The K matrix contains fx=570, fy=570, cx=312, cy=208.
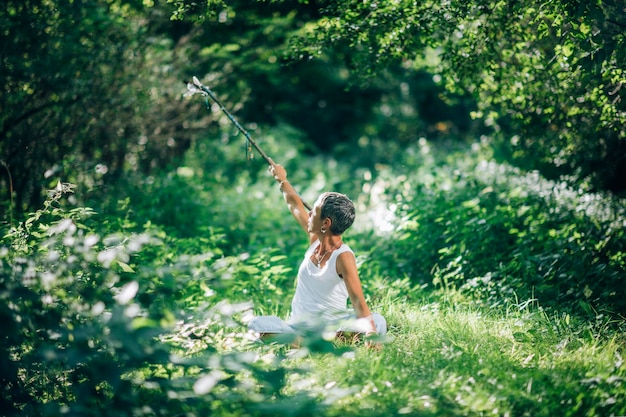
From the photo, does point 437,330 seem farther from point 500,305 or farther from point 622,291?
point 622,291

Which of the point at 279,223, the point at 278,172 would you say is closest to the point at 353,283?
the point at 278,172

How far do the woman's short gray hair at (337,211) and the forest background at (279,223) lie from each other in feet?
2.76

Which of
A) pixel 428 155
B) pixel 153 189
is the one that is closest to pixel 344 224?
pixel 153 189

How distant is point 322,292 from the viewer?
4.03m

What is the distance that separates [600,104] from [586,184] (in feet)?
3.76

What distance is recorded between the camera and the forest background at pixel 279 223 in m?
3.11

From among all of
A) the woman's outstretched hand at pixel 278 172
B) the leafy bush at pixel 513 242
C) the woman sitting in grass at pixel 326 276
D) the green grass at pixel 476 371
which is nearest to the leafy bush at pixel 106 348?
the green grass at pixel 476 371

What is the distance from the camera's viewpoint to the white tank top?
13.0 ft

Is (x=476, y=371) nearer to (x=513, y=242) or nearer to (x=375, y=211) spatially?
(x=513, y=242)

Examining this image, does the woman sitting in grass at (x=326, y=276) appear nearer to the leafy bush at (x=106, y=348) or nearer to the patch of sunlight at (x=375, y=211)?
the leafy bush at (x=106, y=348)

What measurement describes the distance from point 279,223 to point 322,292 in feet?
12.4

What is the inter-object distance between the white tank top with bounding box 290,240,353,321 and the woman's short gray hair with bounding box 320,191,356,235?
0.15 metres

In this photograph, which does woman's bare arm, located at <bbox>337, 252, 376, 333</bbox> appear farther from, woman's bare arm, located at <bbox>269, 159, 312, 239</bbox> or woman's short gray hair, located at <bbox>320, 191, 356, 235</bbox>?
woman's bare arm, located at <bbox>269, 159, 312, 239</bbox>

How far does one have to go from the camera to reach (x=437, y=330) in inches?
167
